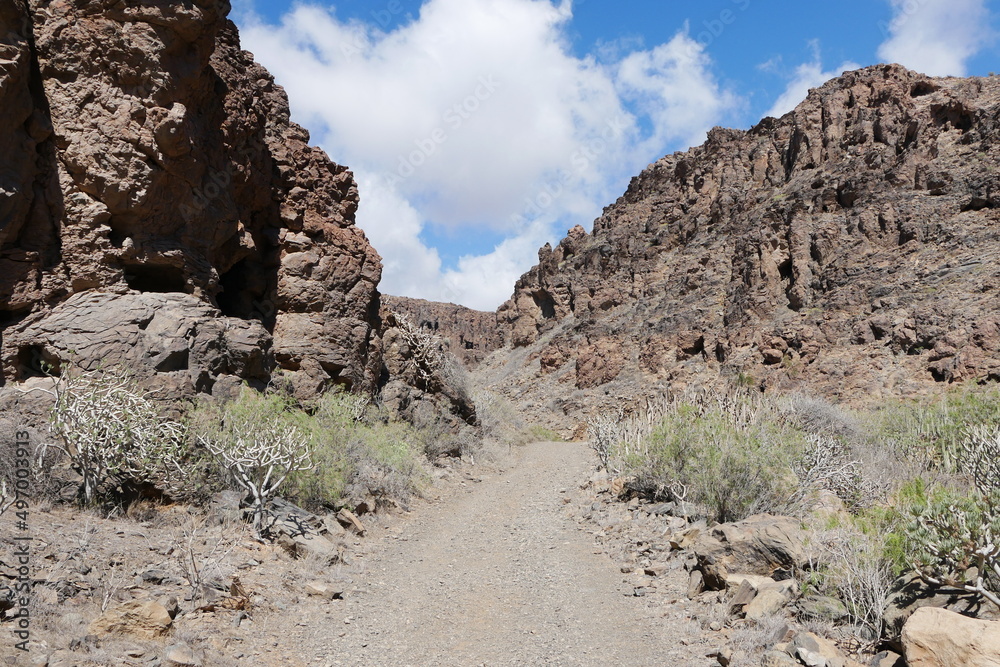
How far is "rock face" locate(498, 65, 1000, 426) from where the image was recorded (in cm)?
2439

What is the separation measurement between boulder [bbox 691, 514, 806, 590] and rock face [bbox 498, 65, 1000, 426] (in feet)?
59.8

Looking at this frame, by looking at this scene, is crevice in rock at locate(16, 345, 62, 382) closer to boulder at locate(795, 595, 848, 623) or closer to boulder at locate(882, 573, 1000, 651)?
boulder at locate(795, 595, 848, 623)

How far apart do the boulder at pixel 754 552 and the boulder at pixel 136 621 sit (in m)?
5.59

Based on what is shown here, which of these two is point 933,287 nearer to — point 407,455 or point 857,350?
point 857,350

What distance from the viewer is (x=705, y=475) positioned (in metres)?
9.39

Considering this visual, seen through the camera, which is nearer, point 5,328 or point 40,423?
point 40,423

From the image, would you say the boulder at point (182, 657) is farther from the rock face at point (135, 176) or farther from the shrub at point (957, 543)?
the rock face at point (135, 176)

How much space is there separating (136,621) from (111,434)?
3.76 meters

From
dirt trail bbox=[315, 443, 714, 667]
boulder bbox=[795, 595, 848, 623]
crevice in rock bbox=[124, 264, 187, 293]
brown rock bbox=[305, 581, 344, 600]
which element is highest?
crevice in rock bbox=[124, 264, 187, 293]

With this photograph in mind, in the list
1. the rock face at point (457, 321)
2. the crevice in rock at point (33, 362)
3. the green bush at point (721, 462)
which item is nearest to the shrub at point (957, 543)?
the green bush at point (721, 462)

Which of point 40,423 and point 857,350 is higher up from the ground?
point 857,350

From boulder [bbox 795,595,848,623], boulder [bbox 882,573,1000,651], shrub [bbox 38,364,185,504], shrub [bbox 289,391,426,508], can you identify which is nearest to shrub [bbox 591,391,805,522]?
boulder [bbox 795,595,848,623]

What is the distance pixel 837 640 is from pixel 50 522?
8397 mm

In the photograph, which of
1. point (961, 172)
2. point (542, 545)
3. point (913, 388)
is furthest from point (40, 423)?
point (961, 172)
